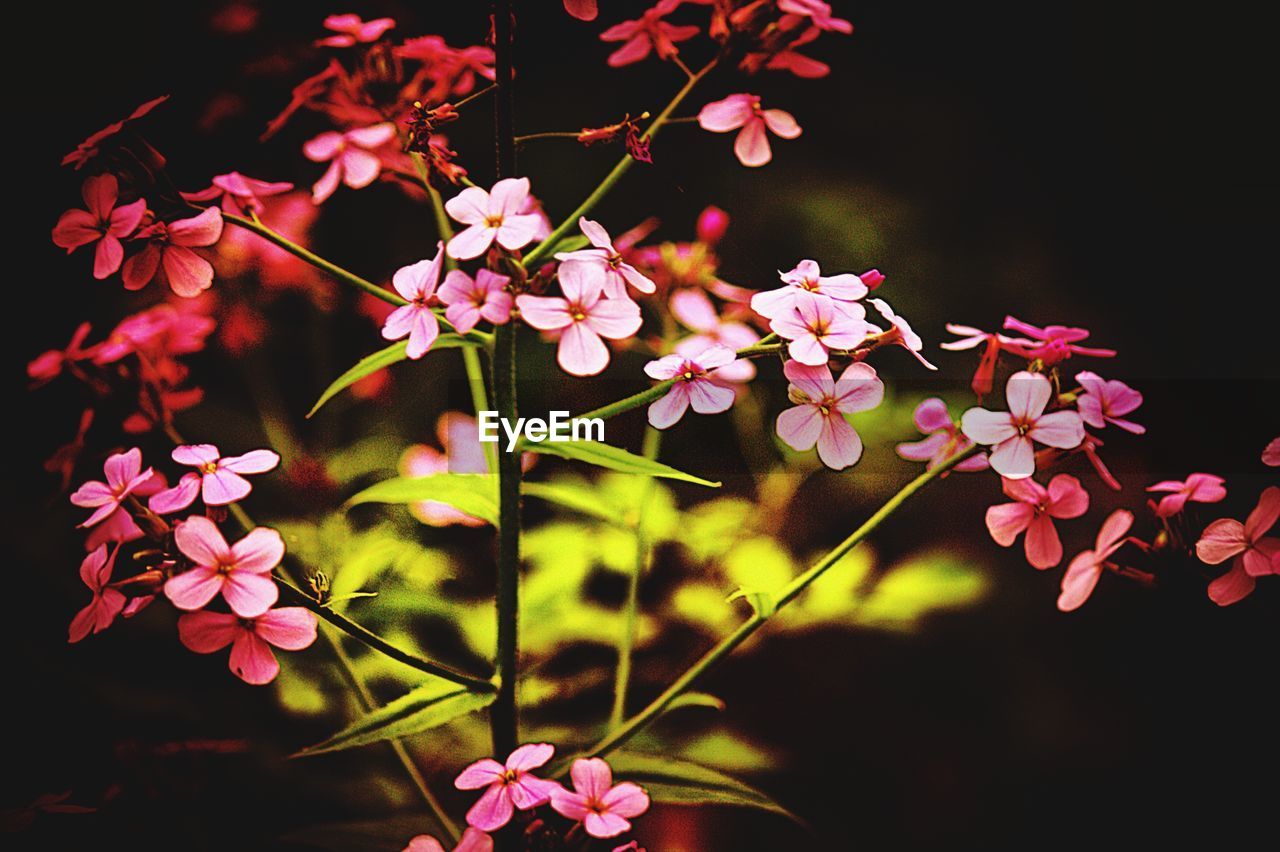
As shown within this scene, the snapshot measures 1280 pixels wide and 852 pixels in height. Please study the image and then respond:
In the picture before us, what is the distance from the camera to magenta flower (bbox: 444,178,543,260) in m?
0.44

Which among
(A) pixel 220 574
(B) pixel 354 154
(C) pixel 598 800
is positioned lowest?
(C) pixel 598 800

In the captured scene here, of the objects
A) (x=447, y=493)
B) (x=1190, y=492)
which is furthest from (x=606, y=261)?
(x=1190, y=492)

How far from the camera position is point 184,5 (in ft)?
2.81

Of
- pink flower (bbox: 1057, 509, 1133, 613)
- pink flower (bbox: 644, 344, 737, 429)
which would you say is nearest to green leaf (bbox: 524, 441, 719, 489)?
pink flower (bbox: 644, 344, 737, 429)

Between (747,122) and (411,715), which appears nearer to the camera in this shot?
(411,715)

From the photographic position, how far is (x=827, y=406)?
0.47 m

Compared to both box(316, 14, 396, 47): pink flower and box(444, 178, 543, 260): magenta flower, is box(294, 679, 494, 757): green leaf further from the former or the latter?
box(316, 14, 396, 47): pink flower

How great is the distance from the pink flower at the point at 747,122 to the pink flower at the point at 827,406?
7.6 inches

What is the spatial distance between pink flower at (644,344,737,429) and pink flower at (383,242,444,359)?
4.2 inches

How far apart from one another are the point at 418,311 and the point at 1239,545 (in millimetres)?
461

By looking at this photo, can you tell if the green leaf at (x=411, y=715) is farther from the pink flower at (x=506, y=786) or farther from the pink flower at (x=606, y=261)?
the pink flower at (x=606, y=261)

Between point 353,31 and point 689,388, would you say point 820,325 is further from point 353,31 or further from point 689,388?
point 353,31

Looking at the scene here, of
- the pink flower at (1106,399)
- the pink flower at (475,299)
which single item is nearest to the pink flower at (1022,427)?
the pink flower at (1106,399)

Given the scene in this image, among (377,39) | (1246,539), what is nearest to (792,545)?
(1246,539)
